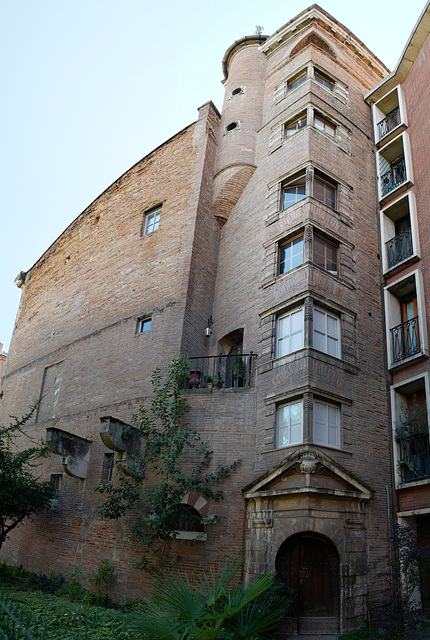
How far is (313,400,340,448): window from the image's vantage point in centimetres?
1202

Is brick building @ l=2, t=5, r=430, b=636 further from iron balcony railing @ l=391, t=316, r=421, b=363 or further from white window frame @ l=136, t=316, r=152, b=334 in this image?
Result: iron balcony railing @ l=391, t=316, r=421, b=363

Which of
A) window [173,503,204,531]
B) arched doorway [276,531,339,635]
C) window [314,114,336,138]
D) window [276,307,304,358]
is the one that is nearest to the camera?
arched doorway [276,531,339,635]

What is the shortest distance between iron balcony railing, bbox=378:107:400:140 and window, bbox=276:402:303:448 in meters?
11.1

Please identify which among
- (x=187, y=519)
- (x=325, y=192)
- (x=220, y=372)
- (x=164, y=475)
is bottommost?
(x=187, y=519)

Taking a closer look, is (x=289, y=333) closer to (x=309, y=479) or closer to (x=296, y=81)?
(x=309, y=479)

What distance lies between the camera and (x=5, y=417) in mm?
23938

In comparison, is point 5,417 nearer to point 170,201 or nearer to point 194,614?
point 170,201

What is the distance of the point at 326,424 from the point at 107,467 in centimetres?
706

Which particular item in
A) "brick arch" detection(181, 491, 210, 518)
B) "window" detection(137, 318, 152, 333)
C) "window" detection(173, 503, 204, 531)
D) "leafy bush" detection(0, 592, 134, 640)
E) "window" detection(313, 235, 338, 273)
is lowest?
"leafy bush" detection(0, 592, 134, 640)

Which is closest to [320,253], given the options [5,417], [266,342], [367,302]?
[367,302]

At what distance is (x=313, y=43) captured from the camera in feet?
64.2

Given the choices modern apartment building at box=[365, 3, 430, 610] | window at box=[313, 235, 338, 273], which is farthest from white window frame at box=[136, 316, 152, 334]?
modern apartment building at box=[365, 3, 430, 610]

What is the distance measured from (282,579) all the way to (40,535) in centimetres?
929

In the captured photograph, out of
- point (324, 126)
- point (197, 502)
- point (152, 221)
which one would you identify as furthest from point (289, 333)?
point (152, 221)
